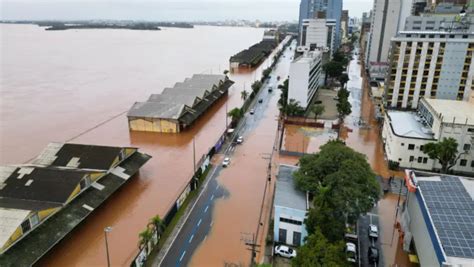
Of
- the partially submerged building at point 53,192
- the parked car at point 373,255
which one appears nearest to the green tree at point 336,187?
the parked car at point 373,255

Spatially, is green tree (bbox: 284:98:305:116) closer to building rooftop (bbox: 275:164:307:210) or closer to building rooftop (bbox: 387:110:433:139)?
building rooftop (bbox: 387:110:433:139)

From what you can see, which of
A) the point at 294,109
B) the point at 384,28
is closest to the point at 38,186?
the point at 294,109

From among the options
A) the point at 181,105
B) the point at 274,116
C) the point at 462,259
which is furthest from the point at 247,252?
the point at 274,116

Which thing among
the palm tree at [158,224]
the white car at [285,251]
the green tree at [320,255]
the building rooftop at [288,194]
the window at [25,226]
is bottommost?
the white car at [285,251]

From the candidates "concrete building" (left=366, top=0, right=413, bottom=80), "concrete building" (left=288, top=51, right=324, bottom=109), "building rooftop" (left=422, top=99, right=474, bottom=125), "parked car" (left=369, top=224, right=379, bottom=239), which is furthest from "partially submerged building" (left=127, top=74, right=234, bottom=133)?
"concrete building" (left=366, top=0, right=413, bottom=80)

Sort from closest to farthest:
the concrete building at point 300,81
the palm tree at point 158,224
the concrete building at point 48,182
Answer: the concrete building at point 48,182
the palm tree at point 158,224
the concrete building at point 300,81

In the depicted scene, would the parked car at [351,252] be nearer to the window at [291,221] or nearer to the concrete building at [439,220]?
the window at [291,221]

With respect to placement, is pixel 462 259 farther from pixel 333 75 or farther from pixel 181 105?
pixel 333 75
